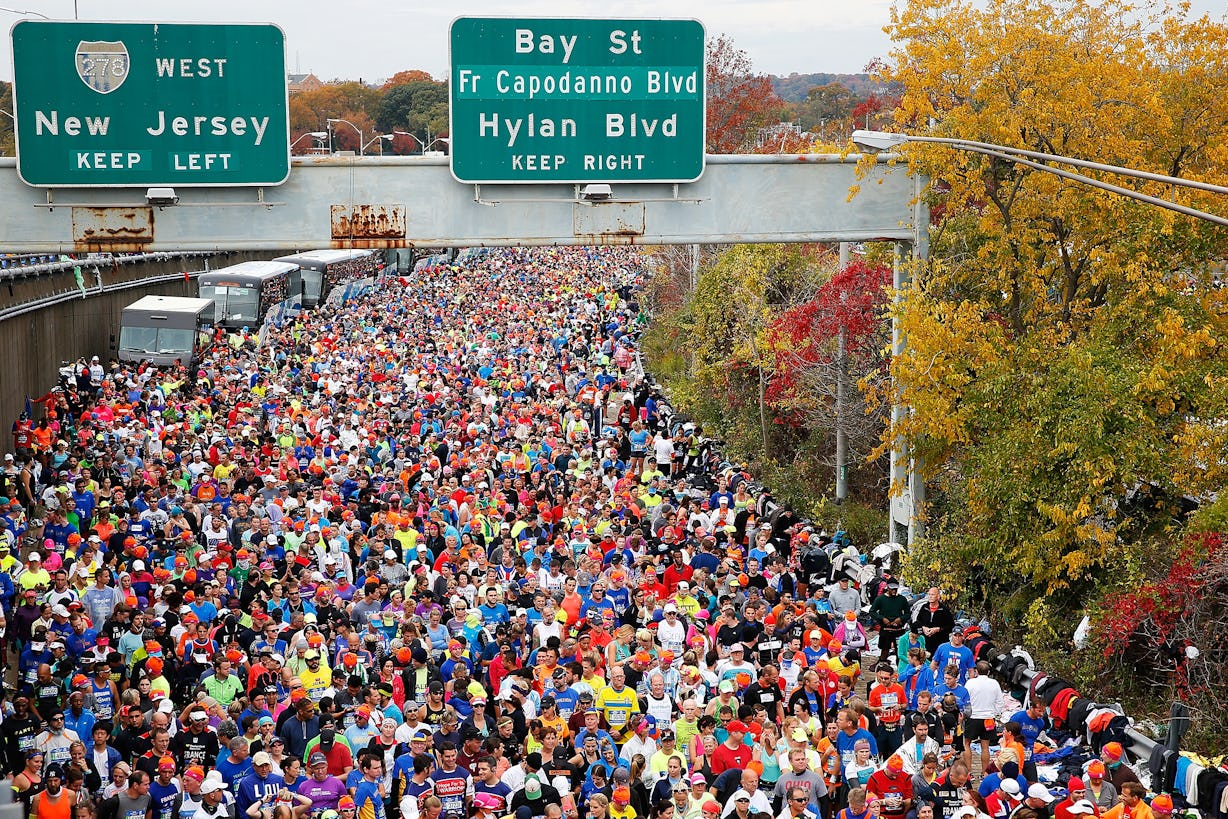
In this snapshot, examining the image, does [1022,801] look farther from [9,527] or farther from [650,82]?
[9,527]

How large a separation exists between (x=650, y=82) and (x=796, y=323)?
9445 millimetres

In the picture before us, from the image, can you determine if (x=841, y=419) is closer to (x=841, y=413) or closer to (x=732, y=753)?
(x=841, y=413)

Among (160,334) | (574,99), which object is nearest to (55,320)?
(160,334)

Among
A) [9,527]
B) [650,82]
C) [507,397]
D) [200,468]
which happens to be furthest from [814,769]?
[507,397]

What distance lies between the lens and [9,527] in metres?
18.8

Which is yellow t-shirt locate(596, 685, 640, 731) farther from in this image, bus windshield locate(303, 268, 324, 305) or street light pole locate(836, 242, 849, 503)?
bus windshield locate(303, 268, 324, 305)

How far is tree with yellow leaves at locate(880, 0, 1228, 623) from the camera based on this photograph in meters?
15.8

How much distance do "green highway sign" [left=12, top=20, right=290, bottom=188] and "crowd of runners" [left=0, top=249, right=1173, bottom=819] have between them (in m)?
4.49

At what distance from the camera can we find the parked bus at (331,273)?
58.0 metres

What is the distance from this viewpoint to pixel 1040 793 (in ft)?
34.6

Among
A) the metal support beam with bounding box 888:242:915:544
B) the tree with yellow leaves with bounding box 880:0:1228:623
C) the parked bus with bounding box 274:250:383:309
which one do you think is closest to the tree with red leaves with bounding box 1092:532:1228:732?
the tree with yellow leaves with bounding box 880:0:1228:623

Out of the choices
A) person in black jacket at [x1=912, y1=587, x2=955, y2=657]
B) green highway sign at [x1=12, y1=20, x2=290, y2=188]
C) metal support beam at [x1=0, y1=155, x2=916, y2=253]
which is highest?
green highway sign at [x1=12, y1=20, x2=290, y2=188]

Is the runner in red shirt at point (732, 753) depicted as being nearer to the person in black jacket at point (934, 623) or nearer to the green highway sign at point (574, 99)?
the person in black jacket at point (934, 623)

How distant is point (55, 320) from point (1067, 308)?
Result: 2716cm
